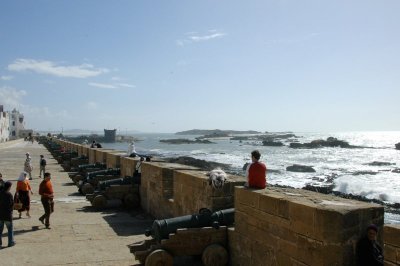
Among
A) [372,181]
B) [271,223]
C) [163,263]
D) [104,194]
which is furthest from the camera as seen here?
[372,181]

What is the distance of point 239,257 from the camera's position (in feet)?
17.6

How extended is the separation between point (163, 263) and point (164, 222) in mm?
553

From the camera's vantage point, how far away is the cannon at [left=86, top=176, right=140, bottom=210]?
10.2m

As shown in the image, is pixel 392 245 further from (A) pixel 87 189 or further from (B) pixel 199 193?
(A) pixel 87 189

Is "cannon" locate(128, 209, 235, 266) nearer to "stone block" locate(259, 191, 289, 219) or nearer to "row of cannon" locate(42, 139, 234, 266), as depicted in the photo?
"row of cannon" locate(42, 139, 234, 266)

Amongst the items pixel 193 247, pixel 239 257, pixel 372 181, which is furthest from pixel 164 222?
pixel 372 181

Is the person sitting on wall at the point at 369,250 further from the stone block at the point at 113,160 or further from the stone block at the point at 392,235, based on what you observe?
the stone block at the point at 113,160

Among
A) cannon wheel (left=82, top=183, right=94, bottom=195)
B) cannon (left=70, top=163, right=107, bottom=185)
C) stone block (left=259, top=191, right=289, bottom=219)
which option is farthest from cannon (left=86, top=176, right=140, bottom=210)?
stone block (left=259, top=191, right=289, bottom=219)

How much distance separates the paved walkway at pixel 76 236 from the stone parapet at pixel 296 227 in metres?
1.86

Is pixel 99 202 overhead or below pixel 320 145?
overhead

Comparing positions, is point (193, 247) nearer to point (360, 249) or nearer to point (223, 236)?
point (223, 236)

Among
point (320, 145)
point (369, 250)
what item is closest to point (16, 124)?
point (320, 145)

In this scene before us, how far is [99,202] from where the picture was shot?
401 inches

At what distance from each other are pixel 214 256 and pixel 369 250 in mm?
2252
